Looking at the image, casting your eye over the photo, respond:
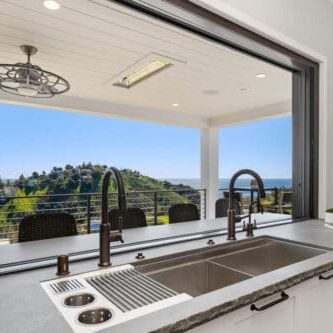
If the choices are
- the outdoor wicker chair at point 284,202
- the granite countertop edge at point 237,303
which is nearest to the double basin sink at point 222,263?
the granite countertop edge at point 237,303

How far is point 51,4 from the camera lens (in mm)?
1993

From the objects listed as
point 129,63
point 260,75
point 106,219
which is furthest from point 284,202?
point 106,219

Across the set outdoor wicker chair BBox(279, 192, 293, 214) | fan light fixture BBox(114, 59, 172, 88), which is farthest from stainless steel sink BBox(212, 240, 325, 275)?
outdoor wicker chair BBox(279, 192, 293, 214)

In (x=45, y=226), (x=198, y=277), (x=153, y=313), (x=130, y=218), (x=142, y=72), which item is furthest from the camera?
(x=142, y=72)

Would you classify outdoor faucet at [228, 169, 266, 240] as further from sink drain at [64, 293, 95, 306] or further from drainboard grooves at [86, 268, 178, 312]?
sink drain at [64, 293, 95, 306]

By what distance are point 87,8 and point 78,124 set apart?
11.7 feet

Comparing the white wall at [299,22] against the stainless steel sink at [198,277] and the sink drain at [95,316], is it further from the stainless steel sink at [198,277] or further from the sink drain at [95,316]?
the sink drain at [95,316]

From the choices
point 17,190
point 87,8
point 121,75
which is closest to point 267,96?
point 121,75

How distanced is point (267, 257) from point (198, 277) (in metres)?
0.48

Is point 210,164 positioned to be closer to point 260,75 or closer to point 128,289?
point 260,75

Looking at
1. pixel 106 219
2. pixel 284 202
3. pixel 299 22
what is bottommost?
pixel 284 202

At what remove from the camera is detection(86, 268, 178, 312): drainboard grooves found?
2.71ft

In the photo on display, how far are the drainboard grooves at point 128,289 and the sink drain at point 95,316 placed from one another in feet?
0.14

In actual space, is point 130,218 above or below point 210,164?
below
